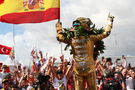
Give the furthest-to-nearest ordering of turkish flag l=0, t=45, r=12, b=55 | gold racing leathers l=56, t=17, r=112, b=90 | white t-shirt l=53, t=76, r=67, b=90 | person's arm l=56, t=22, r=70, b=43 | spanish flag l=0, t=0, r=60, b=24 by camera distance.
Result: turkish flag l=0, t=45, r=12, b=55
spanish flag l=0, t=0, r=60, b=24
white t-shirt l=53, t=76, r=67, b=90
person's arm l=56, t=22, r=70, b=43
gold racing leathers l=56, t=17, r=112, b=90

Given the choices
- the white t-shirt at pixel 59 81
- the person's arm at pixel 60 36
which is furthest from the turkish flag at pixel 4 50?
the person's arm at pixel 60 36

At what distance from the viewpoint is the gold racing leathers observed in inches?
253

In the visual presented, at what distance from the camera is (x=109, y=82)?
6.40m

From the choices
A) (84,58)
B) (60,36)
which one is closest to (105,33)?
(84,58)

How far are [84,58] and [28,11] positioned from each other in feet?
8.76

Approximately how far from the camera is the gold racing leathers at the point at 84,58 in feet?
21.1

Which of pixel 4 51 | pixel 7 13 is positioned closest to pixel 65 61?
pixel 7 13

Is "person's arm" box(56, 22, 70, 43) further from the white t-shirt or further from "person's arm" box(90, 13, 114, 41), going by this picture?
the white t-shirt

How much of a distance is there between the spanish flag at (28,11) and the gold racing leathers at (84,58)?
4.80ft

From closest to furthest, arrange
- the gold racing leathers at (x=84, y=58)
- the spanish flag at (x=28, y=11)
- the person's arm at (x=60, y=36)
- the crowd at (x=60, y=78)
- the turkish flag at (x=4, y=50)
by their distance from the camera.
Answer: the crowd at (x=60, y=78) → the gold racing leathers at (x=84, y=58) → the person's arm at (x=60, y=36) → the spanish flag at (x=28, y=11) → the turkish flag at (x=4, y=50)

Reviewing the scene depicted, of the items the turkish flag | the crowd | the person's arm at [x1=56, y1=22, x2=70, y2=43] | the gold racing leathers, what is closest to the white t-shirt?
the crowd

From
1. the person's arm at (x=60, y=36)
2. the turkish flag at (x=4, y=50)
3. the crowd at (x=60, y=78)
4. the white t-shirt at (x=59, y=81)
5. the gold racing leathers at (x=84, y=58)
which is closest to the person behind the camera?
the crowd at (x=60, y=78)

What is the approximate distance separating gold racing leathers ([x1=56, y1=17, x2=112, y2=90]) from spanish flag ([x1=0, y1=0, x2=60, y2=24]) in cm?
146

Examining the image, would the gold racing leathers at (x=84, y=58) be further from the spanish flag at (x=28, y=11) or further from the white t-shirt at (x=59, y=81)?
the spanish flag at (x=28, y=11)
